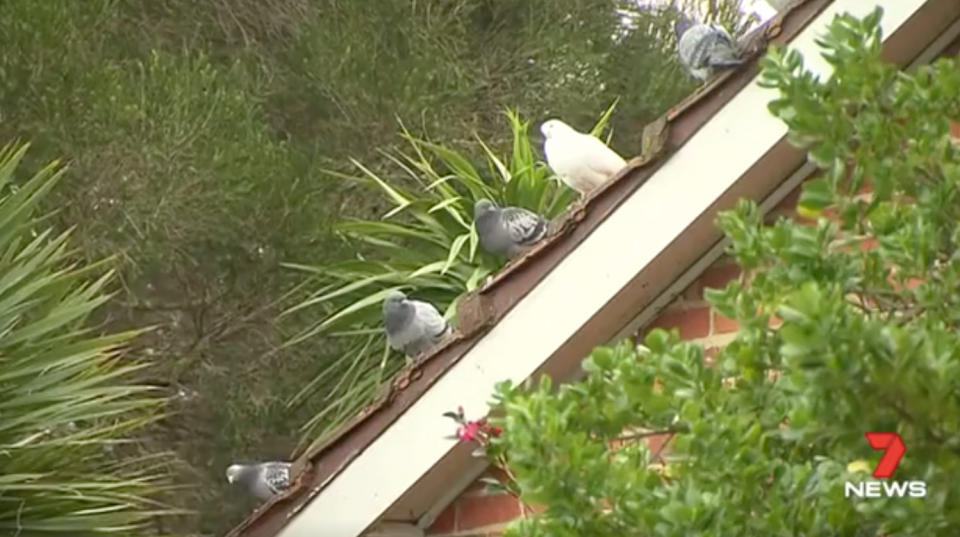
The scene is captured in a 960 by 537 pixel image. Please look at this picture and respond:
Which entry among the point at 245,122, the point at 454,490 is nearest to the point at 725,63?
the point at 454,490

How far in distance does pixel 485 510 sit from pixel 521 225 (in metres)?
0.68

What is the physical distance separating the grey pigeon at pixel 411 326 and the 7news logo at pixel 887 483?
1.72 m

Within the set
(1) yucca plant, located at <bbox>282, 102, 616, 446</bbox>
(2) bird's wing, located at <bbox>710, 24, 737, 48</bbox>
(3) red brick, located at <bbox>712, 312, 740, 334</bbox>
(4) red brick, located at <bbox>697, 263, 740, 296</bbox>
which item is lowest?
(3) red brick, located at <bbox>712, 312, 740, 334</bbox>

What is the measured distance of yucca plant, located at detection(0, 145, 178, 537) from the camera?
3.29 meters

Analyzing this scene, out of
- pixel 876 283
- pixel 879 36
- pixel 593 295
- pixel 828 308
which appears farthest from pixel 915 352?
pixel 593 295

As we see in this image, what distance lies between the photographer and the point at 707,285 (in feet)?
10.5

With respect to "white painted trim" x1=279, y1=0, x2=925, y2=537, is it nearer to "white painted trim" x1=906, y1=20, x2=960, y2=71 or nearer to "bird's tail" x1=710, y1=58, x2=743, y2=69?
"bird's tail" x1=710, y1=58, x2=743, y2=69

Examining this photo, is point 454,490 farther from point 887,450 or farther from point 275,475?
point 887,450

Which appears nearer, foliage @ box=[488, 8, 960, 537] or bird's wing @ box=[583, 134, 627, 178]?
foliage @ box=[488, 8, 960, 537]

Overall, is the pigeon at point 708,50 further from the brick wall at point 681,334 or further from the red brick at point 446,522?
the red brick at point 446,522

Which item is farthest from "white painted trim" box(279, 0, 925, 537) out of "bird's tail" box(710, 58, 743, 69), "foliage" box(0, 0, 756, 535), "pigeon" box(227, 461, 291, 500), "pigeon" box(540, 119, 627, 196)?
"foliage" box(0, 0, 756, 535)

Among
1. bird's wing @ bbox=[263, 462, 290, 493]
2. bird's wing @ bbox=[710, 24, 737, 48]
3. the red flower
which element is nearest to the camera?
the red flower

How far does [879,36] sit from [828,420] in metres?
0.52

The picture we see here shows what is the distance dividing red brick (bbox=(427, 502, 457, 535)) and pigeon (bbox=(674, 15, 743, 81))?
3.76 feet
